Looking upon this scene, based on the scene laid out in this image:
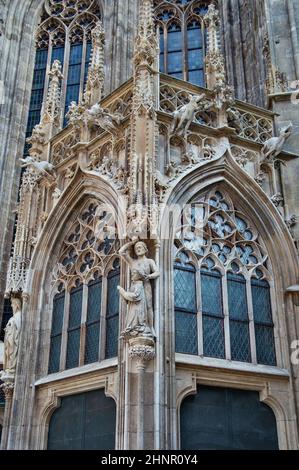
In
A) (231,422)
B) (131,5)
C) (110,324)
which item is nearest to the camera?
(231,422)

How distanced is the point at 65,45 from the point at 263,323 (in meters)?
12.7

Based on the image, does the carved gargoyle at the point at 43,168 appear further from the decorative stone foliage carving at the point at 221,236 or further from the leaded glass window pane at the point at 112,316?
the decorative stone foliage carving at the point at 221,236

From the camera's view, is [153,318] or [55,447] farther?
[55,447]

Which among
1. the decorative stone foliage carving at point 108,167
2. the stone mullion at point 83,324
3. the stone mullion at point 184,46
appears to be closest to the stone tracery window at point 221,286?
the decorative stone foliage carving at point 108,167

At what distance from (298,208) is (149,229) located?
3660 mm

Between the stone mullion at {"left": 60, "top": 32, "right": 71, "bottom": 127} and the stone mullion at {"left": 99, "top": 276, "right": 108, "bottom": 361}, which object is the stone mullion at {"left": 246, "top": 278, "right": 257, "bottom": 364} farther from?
the stone mullion at {"left": 60, "top": 32, "right": 71, "bottom": 127}

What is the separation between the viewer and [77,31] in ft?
64.0

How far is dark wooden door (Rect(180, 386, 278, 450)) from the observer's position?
909cm

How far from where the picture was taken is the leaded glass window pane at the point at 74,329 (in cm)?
1062
